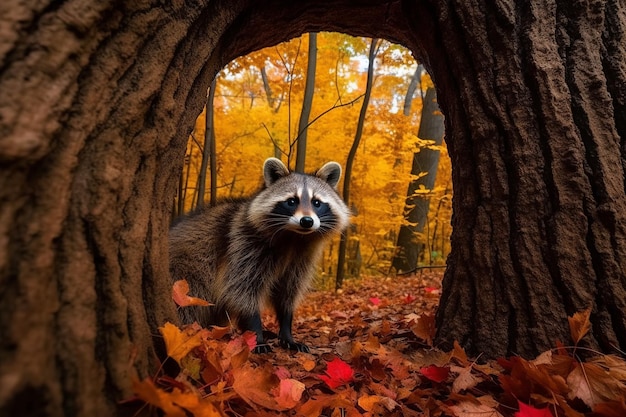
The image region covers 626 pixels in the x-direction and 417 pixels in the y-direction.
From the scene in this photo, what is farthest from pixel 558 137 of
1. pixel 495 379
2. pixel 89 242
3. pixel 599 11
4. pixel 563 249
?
pixel 89 242

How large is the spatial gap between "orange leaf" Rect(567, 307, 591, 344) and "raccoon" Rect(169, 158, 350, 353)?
1.97 metres

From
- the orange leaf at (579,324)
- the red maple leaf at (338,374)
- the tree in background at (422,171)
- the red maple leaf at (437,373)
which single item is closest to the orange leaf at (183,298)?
the red maple leaf at (338,374)

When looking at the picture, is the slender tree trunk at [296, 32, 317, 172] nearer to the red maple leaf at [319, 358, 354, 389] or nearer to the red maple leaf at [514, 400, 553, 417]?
the red maple leaf at [319, 358, 354, 389]

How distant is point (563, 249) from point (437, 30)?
57.1 inches

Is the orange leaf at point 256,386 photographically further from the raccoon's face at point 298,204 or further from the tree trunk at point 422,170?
the tree trunk at point 422,170

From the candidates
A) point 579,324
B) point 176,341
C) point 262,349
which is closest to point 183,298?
point 176,341

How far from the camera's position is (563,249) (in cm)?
228

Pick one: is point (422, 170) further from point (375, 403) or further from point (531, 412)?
point (531, 412)

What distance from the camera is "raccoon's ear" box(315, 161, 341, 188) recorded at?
4691mm

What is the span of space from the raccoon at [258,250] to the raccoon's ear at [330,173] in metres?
0.29

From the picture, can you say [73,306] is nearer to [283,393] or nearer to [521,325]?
[283,393]

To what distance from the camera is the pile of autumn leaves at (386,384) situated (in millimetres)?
1598

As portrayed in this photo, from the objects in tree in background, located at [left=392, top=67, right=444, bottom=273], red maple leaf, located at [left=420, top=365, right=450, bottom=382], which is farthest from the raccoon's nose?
tree in background, located at [left=392, top=67, right=444, bottom=273]

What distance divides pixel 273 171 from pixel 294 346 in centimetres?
179
